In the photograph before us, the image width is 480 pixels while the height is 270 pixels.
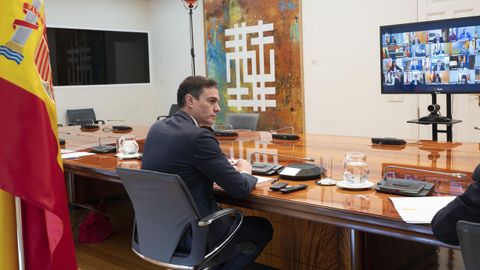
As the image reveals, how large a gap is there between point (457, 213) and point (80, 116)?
6.95m

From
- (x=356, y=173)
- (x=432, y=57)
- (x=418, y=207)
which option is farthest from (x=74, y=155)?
(x=432, y=57)

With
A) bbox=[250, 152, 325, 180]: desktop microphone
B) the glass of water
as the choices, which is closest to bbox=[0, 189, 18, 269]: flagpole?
bbox=[250, 152, 325, 180]: desktop microphone

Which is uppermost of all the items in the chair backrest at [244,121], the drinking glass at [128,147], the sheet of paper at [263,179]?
the chair backrest at [244,121]

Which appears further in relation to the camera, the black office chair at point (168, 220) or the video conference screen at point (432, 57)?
the video conference screen at point (432, 57)

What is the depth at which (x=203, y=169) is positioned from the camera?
2.12 meters

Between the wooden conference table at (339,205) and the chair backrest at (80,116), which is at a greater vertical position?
the chair backrest at (80,116)

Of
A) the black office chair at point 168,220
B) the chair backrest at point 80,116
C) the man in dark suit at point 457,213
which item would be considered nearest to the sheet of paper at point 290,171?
the black office chair at point 168,220

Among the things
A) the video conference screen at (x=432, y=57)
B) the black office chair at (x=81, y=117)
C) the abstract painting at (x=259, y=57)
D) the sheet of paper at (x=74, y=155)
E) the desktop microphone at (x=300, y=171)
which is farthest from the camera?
the black office chair at (x=81, y=117)

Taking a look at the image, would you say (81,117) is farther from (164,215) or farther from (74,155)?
(164,215)

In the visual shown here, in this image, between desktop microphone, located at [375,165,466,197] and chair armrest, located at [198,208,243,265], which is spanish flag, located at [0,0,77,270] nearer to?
chair armrest, located at [198,208,243,265]

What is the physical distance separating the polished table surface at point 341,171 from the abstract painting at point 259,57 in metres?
2.78

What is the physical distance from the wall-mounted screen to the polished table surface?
4546 millimetres

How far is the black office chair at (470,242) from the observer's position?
1.18 metres

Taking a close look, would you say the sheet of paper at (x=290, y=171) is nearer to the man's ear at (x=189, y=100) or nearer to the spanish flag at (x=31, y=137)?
the man's ear at (x=189, y=100)
